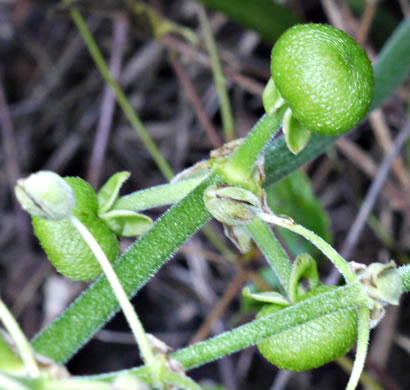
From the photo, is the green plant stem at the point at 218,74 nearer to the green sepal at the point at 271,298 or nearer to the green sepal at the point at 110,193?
the green sepal at the point at 110,193

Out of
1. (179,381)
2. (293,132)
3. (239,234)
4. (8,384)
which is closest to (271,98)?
(293,132)

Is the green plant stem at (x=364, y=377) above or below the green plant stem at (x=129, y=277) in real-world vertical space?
below

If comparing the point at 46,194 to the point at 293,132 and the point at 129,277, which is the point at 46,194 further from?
the point at 293,132

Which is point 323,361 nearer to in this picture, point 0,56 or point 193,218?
point 193,218

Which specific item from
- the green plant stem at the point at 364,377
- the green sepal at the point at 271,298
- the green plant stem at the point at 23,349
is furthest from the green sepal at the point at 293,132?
the green plant stem at the point at 364,377

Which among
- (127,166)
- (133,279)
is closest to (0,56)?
(127,166)

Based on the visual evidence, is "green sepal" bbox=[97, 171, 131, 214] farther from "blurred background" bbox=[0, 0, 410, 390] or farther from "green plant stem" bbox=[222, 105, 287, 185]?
"blurred background" bbox=[0, 0, 410, 390]
